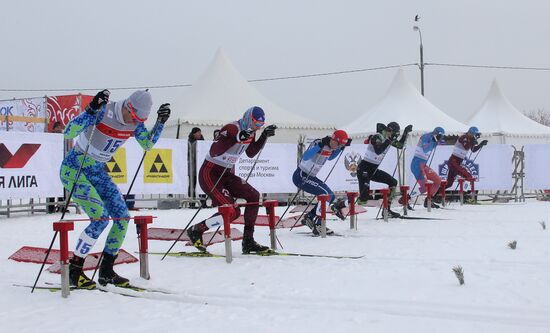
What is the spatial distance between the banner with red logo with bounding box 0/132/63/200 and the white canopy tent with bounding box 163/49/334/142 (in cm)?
788

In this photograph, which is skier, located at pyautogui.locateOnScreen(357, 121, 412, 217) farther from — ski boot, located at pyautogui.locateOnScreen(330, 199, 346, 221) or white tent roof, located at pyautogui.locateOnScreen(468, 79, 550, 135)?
white tent roof, located at pyautogui.locateOnScreen(468, 79, 550, 135)

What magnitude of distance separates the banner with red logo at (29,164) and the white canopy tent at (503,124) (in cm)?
1820

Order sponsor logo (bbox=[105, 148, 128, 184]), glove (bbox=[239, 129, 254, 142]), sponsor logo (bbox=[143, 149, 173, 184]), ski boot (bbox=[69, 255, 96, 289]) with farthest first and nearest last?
sponsor logo (bbox=[143, 149, 173, 184]), sponsor logo (bbox=[105, 148, 128, 184]), glove (bbox=[239, 129, 254, 142]), ski boot (bbox=[69, 255, 96, 289])

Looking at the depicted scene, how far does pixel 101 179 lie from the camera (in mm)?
5617

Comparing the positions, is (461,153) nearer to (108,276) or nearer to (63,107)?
(63,107)

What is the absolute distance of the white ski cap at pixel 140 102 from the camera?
545 centimetres

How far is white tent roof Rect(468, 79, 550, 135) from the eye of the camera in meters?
A: 25.7

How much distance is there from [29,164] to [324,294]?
8716mm

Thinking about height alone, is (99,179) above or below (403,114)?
below

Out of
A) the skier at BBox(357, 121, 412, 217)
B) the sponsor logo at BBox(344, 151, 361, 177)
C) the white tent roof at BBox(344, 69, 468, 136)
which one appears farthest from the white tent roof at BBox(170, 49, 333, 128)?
the skier at BBox(357, 121, 412, 217)

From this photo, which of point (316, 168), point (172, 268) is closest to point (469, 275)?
point (172, 268)

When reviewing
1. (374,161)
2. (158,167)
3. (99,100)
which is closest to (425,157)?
(374,161)

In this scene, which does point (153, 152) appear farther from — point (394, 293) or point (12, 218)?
point (394, 293)

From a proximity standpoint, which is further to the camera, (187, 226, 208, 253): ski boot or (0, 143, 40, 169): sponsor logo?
(0, 143, 40, 169): sponsor logo
